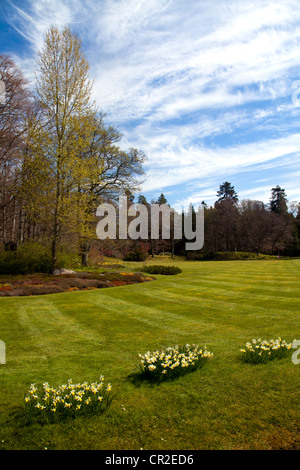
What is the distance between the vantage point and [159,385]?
4289 mm

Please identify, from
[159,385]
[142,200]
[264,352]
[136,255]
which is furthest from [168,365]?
[142,200]

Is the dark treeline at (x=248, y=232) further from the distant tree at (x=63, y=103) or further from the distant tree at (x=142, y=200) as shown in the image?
the distant tree at (x=63, y=103)

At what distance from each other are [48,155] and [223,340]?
1617 centimetres

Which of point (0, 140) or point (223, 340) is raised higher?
point (0, 140)

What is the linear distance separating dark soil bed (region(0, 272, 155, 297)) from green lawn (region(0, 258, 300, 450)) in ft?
10.9

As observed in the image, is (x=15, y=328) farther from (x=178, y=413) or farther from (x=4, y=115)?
(x=4, y=115)

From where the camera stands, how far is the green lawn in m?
3.13

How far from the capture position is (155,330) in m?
7.04

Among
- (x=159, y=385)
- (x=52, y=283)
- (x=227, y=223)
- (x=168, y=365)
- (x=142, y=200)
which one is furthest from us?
(x=142, y=200)

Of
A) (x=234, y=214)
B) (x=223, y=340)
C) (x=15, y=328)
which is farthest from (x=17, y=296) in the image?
(x=234, y=214)

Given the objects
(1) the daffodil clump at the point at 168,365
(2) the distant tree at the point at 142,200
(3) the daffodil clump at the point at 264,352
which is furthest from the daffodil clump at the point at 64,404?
(2) the distant tree at the point at 142,200

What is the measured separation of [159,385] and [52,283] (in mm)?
11783

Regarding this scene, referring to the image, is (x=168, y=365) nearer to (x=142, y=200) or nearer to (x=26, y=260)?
(x=26, y=260)

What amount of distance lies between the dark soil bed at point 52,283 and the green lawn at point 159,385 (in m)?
3.34
